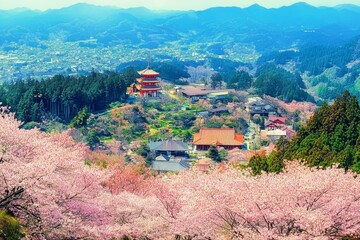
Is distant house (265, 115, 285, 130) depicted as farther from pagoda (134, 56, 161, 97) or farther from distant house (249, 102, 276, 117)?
pagoda (134, 56, 161, 97)

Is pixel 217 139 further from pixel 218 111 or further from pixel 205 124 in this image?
pixel 218 111

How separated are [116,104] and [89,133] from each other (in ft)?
32.9

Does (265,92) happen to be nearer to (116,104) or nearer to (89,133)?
(116,104)

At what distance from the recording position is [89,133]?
38375mm

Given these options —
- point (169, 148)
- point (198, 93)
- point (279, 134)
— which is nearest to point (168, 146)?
point (169, 148)

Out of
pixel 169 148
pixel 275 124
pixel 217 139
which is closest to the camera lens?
pixel 169 148

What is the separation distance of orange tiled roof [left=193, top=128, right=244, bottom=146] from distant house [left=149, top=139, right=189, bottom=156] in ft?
6.39

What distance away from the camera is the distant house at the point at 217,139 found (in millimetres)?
38812

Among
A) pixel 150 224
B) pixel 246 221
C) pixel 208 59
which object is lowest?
pixel 208 59

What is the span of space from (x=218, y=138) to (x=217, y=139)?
17cm

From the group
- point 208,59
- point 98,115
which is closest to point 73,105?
point 98,115

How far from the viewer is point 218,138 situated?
3931 cm

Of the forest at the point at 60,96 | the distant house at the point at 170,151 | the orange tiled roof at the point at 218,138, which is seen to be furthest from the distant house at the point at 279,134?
the forest at the point at 60,96

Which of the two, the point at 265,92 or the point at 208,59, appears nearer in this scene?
the point at 265,92
